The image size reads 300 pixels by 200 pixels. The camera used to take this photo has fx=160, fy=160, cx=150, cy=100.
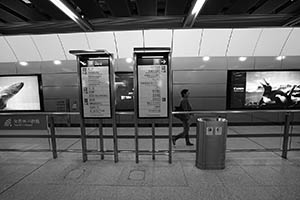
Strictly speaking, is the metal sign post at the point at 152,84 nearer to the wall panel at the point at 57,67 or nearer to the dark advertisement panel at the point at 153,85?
→ the dark advertisement panel at the point at 153,85

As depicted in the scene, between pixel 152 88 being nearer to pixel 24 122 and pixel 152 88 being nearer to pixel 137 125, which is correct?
pixel 137 125

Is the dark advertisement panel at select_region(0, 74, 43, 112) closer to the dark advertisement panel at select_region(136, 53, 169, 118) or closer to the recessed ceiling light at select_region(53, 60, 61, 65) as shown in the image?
the recessed ceiling light at select_region(53, 60, 61, 65)

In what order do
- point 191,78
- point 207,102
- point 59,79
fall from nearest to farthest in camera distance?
point 191,78
point 207,102
point 59,79

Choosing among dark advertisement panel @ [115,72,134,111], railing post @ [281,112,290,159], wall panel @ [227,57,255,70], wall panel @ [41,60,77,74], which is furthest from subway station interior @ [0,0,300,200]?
dark advertisement panel @ [115,72,134,111]

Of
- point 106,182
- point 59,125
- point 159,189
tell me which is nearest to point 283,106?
point 159,189

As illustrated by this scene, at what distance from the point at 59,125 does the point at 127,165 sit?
18.5 feet

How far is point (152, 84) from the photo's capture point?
3.40m

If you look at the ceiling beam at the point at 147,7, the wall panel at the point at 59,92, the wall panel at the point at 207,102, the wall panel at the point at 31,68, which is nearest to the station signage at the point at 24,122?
the ceiling beam at the point at 147,7

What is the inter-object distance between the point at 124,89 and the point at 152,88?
431 cm

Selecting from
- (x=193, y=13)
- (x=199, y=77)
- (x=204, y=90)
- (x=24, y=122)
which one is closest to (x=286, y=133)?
(x=193, y=13)

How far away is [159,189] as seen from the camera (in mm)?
2637

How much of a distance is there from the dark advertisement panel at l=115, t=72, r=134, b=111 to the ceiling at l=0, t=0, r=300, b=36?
11.4 ft

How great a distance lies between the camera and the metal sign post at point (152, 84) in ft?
11.0

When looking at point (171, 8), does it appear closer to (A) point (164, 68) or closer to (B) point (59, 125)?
(A) point (164, 68)
